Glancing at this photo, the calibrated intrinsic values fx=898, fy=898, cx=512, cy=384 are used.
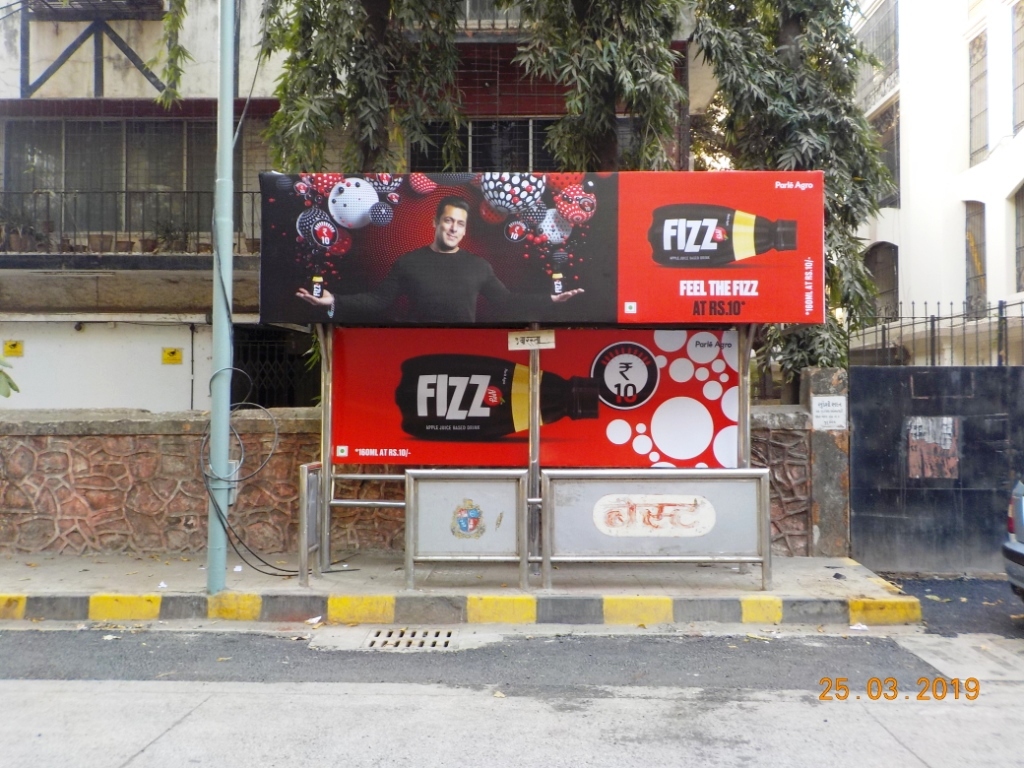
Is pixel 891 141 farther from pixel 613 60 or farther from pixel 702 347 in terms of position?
pixel 702 347

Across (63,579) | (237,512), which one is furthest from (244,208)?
(63,579)

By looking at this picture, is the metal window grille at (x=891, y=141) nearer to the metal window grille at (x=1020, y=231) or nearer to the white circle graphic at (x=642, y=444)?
the metal window grille at (x=1020, y=231)

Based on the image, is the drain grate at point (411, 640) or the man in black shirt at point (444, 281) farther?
the man in black shirt at point (444, 281)

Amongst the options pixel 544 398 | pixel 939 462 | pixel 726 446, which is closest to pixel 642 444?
pixel 726 446

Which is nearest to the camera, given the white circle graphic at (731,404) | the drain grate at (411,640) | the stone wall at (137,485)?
the drain grate at (411,640)

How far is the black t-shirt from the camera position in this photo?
7449mm

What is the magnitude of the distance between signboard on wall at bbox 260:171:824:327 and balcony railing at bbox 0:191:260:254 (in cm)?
625

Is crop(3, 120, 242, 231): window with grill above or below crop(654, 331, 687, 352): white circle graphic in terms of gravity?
above

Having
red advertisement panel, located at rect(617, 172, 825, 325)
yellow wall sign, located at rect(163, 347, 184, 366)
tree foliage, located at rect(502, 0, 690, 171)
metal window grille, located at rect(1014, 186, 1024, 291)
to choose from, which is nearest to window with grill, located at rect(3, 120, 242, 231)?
yellow wall sign, located at rect(163, 347, 184, 366)

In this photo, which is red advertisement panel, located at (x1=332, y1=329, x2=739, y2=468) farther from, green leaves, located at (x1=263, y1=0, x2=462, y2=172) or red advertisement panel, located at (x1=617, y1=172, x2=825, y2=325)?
green leaves, located at (x1=263, y1=0, x2=462, y2=172)

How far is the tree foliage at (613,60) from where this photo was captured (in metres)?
9.23

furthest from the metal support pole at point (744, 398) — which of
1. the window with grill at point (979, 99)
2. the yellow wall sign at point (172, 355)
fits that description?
the window with grill at point (979, 99)

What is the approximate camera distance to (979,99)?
1675 cm

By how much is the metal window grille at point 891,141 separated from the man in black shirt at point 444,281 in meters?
14.8
